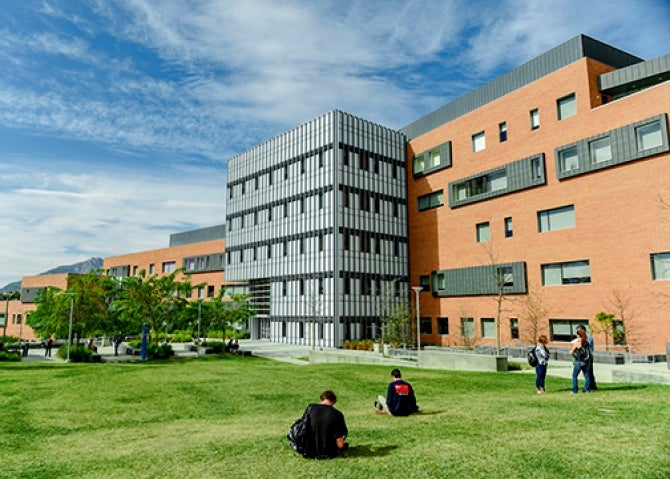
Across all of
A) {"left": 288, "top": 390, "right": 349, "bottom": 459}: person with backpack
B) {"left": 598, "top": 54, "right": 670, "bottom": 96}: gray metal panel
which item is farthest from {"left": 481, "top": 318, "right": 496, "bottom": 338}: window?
{"left": 288, "top": 390, "right": 349, "bottom": 459}: person with backpack

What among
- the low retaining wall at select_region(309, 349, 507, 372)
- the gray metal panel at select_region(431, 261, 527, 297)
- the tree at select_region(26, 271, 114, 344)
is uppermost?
the gray metal panel at select_region(431, 261, 527, 297)

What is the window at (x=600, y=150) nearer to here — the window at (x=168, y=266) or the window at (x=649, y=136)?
the window at (x=649, y=136)

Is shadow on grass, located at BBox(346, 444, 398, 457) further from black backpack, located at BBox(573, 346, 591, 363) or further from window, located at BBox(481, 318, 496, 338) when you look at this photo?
window, located at BBox(481, 318, 496, 338)

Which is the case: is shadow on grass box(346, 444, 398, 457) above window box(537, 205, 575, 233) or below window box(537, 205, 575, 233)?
below

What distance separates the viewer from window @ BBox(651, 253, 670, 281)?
93.6 feet

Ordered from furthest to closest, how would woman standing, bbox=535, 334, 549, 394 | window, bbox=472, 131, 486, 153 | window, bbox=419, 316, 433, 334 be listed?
window, bbox=419, 316, 433, 334, window, bbox=472, 131, 486, 153, woman standing, bbox=535, 334, 549, 394

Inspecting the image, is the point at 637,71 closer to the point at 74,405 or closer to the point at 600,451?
the point at 600,451

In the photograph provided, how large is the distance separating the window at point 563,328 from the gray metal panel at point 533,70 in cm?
1896

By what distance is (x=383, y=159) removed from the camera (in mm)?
→ 51844

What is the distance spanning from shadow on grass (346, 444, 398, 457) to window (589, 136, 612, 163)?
30397 mm

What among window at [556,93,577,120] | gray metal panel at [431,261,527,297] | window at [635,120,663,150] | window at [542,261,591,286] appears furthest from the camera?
gray metal panel at [431,261,527,297]

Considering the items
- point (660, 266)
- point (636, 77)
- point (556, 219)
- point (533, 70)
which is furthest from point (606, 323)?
point (533, 70)

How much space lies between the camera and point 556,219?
→ 3566 centimetres

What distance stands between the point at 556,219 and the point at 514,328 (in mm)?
9260
